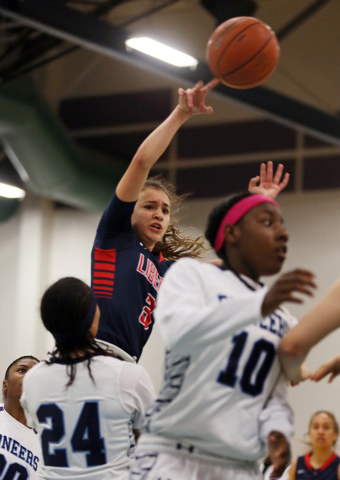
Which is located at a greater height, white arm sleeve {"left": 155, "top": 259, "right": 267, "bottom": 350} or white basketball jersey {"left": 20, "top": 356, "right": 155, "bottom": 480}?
white arm sleeve {"left": 155, "top": 259, "right": 267, "bottom": 350}

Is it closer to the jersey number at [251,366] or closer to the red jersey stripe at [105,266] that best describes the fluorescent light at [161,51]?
the red jersey stripe at [105,266]

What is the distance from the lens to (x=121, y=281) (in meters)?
3.55

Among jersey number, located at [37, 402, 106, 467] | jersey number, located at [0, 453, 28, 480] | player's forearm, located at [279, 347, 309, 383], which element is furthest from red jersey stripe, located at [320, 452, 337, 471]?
player's forearm, located at [279, 347, 309, 383]

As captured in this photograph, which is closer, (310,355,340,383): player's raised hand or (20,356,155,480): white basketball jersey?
(310,355,340,383): player's raised hand

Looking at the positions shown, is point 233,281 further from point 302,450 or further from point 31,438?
point 302,450

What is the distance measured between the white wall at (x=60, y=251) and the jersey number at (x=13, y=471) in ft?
23.1

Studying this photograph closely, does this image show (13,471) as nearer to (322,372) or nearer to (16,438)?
(16,438)

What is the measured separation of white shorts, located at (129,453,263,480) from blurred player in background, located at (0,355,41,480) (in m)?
1.89

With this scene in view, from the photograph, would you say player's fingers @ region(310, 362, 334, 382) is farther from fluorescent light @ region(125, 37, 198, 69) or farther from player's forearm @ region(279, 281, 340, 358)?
fluorescent light @ region(125, 37, 198, 69)

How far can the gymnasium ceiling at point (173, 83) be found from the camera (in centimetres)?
1134

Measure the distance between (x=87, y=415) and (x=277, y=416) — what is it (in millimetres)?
817

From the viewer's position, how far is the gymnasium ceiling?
11344 millimetres

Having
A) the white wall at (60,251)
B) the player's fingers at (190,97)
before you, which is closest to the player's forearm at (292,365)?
the player's fingers at (190,97)

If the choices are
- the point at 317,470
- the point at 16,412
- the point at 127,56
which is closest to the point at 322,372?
the point at 16,412
